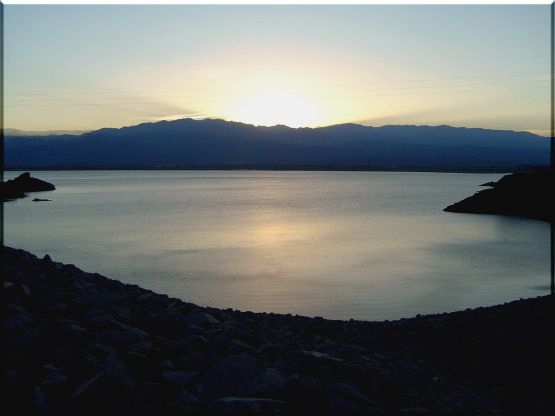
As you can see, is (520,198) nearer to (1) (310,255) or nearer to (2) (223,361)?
(1) (310,255)

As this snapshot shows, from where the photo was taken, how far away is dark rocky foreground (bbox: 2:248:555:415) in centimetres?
554

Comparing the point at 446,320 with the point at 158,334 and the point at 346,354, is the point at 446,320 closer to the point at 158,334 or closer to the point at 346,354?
the point at 346,354

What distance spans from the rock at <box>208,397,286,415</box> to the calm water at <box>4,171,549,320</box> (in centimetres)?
1035

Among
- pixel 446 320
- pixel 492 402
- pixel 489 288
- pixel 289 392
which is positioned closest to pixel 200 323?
pixel 289 392

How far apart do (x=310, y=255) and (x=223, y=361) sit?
24541 mm

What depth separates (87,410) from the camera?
5.29 m

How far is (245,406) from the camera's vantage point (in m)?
5.45

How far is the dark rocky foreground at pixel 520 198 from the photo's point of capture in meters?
48.6

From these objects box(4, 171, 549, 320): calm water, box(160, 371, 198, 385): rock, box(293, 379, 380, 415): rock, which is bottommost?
box(4, 171, 549, 320): calm water

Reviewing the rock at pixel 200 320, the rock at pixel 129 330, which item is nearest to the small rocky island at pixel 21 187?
the rock at pixel 200 320

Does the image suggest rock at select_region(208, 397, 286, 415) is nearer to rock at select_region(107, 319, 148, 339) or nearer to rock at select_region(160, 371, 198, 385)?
rock at select_region(160, 371, 198, 385)

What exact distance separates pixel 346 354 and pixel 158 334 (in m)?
2.78

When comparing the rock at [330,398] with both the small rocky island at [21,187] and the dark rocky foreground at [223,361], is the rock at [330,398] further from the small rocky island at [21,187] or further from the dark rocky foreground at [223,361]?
the small rocky island at [21,187]

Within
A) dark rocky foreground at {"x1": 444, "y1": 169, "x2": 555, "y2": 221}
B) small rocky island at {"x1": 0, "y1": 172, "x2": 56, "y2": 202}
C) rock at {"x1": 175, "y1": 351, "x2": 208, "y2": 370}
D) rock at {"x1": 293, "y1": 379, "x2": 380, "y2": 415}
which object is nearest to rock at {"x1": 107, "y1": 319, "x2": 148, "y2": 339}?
rock at {"x1": 175, "y1": 351, "x2": 208, "y2": 370}
